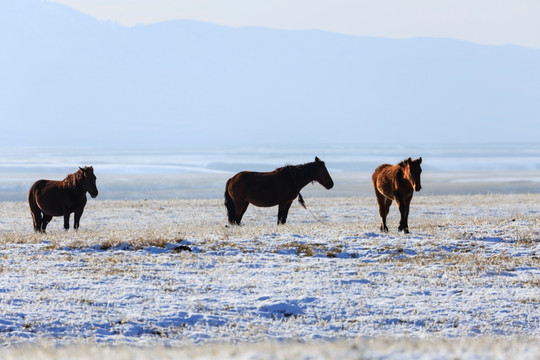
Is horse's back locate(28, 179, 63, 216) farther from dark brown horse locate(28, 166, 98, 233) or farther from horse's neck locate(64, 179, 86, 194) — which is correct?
horse's neck locate(64, 179, 86, 194)

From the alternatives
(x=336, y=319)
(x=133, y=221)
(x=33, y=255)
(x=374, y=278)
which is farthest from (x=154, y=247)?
→ (x=133, y=221)

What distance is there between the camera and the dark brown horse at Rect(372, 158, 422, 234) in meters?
15.9

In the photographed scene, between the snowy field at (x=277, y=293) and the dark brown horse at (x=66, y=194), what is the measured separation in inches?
71.2

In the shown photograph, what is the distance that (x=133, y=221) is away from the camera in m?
25.4

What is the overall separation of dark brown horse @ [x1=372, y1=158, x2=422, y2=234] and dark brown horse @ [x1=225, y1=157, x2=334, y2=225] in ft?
6.78

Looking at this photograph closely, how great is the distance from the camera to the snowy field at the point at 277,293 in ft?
22.7

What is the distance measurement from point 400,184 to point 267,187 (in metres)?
4.18

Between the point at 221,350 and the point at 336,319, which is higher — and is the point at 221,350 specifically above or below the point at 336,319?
above

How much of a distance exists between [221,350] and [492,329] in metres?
4.91

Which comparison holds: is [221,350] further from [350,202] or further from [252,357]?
[350,202]

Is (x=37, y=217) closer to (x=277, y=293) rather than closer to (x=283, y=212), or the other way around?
(x=283, y=212)

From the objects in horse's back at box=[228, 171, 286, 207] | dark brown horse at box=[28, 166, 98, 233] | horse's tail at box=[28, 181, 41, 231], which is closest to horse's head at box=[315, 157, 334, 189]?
horse's back at box=[228, 171, 286, 207]

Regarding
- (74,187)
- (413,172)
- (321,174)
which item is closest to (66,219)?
(74,187)

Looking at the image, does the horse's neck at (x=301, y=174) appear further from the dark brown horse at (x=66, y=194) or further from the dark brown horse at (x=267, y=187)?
the dark brown horse at (x=66, y=194)
